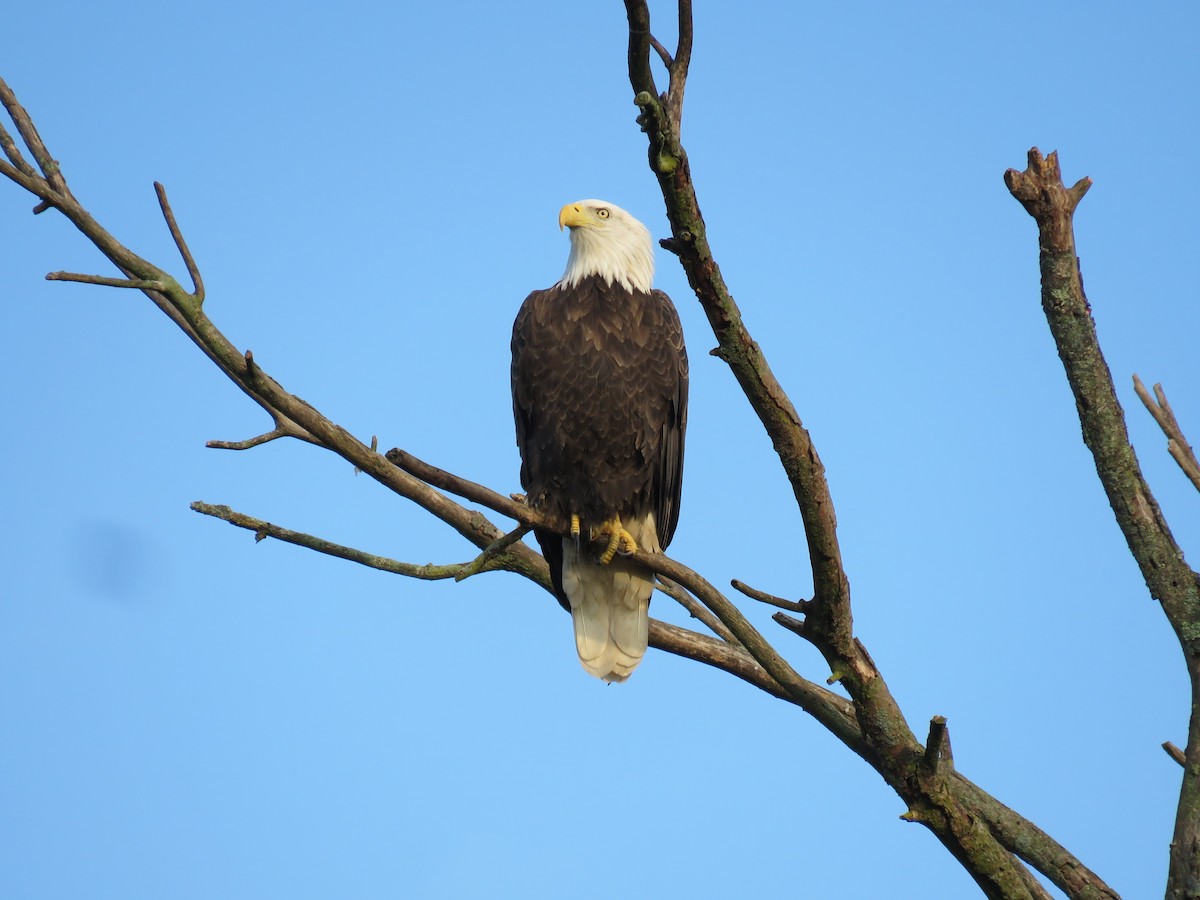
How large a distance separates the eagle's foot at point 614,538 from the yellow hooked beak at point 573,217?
141 cm

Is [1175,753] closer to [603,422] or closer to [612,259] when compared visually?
[603,422]

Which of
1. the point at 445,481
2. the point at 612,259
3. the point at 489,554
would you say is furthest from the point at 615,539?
the point at 445,481

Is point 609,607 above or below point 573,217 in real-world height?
below

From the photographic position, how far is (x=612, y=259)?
5.32 m

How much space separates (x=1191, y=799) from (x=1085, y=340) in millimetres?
1248

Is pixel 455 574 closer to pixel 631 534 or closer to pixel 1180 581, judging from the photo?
pixel 631 534

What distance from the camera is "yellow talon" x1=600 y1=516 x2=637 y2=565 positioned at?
514 centimetres

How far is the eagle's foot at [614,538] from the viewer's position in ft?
16.9

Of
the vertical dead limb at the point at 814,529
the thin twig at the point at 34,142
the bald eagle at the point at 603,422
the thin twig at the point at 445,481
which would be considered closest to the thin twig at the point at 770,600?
the vertical dead limb at the point at 814,529

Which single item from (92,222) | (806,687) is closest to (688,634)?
(806,687)

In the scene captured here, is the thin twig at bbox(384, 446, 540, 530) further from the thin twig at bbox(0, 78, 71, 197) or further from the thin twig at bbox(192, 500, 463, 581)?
the thin twig at bbox(0, 78, 71, 197)

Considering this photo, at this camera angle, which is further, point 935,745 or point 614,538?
point 614,538

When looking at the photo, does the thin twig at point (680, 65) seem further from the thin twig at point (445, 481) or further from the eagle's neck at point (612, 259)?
the eagle's neck at point (612, 259)

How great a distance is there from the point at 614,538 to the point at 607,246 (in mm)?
1332
